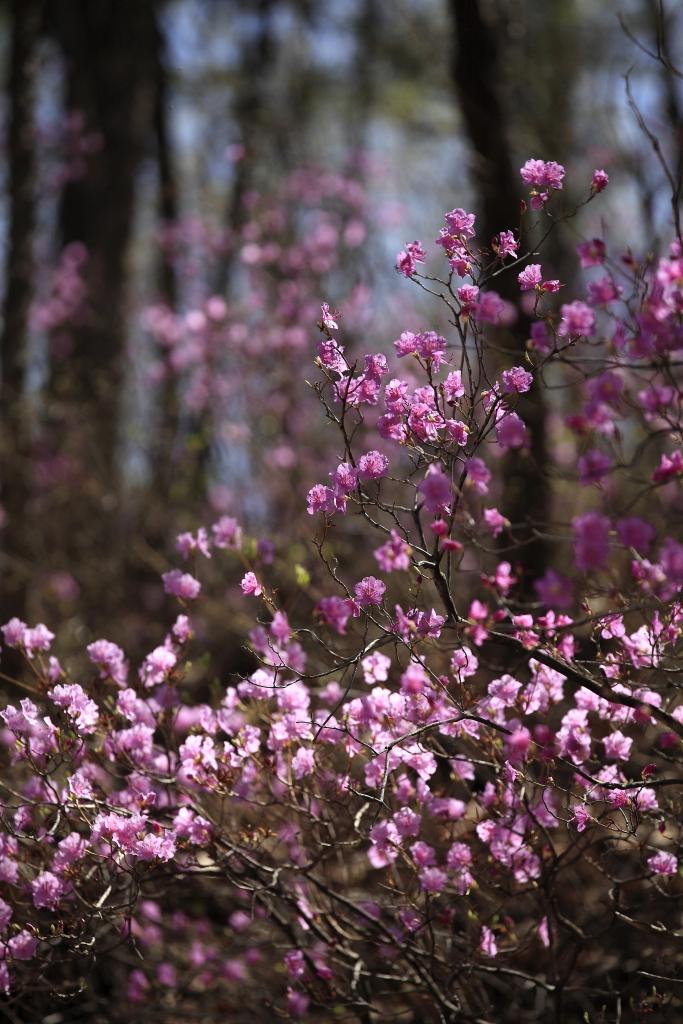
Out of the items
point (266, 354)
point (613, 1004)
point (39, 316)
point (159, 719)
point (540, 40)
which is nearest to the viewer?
point (159, 719)

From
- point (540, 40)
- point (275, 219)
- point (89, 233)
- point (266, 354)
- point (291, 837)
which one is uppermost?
point (540, 40)

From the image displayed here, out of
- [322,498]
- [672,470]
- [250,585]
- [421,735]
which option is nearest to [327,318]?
[322,498]

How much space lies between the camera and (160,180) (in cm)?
1112

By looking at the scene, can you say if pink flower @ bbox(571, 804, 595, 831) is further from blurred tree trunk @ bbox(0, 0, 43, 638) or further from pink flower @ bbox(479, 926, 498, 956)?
blurred tree trunk @ bbox(0, 0, 43, 638)

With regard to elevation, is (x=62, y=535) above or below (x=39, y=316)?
below

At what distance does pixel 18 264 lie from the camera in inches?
264

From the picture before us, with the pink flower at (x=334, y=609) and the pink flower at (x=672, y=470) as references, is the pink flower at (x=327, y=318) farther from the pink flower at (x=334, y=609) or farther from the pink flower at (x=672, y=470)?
the pink flower at (x=672, y=470)

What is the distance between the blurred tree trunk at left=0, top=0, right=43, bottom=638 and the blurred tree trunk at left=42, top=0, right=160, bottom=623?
54 cm

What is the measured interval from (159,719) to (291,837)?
0.72m

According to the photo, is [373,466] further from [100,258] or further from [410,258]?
[100,258]

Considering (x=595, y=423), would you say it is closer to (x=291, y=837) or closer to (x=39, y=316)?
(x=291, y=837)

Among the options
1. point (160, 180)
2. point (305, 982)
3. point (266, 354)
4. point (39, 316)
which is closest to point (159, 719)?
point (305, 982)

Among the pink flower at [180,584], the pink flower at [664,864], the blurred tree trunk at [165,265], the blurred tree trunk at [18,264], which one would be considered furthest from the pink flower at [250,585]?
the blurred tree trunk at [165,265]

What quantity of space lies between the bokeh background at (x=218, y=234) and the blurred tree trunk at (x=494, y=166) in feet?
0.05
